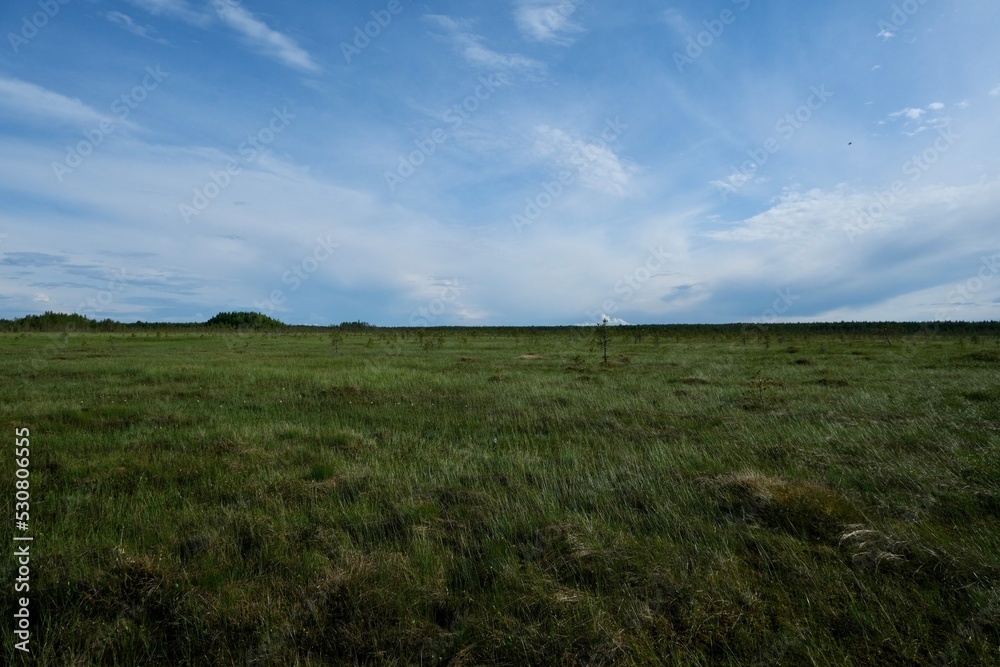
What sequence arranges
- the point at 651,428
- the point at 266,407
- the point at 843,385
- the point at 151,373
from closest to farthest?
the point at 651,428
the point at 266,407
the point at 843,385
the point at 151,373

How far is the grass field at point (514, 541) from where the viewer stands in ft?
A: 10.2

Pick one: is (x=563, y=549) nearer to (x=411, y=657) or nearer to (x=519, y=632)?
(x=519, y=632)

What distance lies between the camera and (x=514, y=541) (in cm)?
441

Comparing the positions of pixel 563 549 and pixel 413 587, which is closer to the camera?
pixel 413 587

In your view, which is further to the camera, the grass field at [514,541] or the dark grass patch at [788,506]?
the dark grass patch at [788,506]

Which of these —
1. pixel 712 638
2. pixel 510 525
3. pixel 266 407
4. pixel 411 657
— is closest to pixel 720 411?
pixel 510 525

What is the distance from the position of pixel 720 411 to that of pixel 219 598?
9.50m

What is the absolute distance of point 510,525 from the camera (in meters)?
4.64

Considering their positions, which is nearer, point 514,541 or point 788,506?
point 514,541

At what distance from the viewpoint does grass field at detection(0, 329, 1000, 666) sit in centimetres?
310

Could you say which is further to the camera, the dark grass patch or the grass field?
the dark grass patch

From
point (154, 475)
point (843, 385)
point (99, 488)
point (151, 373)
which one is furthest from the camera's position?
point (151, 373)

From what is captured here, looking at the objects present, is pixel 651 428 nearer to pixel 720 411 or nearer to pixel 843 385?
pixel 720 411

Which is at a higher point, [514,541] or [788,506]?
[788,506]
